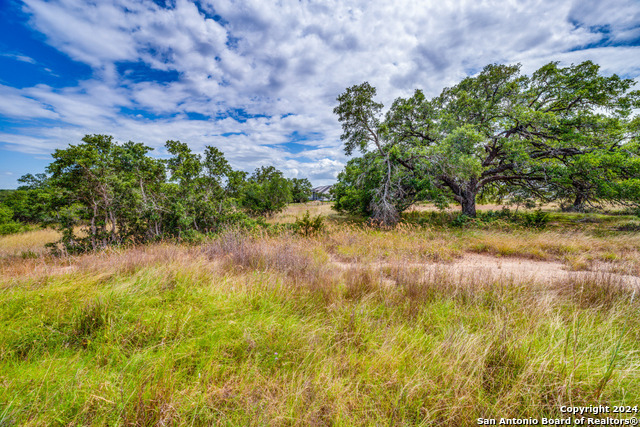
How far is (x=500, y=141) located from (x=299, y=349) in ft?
49.4

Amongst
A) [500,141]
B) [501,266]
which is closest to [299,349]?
[501,266]

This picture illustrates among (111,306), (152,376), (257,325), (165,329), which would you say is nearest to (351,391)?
(257,325)

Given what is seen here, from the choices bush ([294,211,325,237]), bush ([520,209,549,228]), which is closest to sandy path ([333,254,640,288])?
bush ([294,211,325,237])

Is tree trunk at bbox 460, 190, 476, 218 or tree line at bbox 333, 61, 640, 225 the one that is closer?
tree line at bbox 333, 61, 640, 225

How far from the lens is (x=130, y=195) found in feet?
25.4

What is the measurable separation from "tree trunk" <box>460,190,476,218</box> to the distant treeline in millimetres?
13371

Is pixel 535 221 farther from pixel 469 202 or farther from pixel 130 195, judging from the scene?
pixel 130 195

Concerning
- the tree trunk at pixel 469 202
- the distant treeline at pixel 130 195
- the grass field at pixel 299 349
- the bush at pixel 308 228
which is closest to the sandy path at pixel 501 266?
the grass field at pixel 299 349

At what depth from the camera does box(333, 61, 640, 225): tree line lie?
33.6 feet

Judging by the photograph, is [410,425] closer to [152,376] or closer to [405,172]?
[152,376]

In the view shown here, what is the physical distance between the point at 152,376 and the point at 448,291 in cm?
412

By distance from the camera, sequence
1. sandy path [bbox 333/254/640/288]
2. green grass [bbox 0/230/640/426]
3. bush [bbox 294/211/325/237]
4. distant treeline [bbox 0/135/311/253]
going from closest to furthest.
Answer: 1. green grass [bbox 0/230/640/426]
2. sandy path [bbox 333/254/640/288]
3. distant treeline [bbox 0/135/311/253]
4. bush [bbox 294/211/325/237]

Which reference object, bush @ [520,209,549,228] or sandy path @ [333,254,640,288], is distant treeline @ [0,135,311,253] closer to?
sandy path @ [333,254,640,288]

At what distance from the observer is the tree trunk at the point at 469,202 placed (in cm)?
1367
